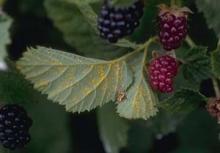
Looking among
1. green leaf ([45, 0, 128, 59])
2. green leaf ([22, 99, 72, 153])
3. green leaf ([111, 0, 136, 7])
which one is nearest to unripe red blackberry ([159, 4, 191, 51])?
green leaf ([111, 0, 136, 7])

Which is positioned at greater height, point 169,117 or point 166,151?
point 169,117

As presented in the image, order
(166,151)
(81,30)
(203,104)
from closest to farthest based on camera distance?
(203,104) < (81,30) < (166,151)

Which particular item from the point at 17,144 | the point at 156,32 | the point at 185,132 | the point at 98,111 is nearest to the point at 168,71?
the point at 156,32

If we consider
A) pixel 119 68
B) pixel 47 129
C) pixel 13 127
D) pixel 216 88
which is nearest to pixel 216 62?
pixel 216 88

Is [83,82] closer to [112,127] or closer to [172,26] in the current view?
[172,26]

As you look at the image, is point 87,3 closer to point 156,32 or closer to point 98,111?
point 156,32

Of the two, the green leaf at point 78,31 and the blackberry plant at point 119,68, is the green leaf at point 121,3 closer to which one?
the blackberry plant at point 119,68

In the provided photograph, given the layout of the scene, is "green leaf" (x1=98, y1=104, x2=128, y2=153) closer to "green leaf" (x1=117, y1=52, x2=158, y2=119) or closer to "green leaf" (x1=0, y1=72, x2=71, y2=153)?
"green leaf" (x1=0, y1=72, x2=71, y2=153)
